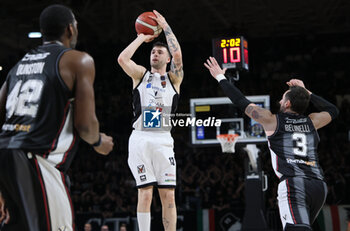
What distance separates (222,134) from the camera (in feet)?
38.2

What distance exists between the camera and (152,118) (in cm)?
615

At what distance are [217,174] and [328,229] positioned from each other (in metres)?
4.02

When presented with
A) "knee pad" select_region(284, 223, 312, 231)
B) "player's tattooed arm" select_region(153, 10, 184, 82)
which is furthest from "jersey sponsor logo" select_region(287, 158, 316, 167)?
"player's tattooed arm" select_region(153, 10, 184, 82)

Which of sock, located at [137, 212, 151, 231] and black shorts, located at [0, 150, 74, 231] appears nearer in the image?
black shorts, located at [0, 150, 74, 231]

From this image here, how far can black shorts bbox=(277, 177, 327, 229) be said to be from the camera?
485cm

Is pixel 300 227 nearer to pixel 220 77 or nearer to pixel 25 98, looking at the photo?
pixel 220 77

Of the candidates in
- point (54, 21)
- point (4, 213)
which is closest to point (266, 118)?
point (54, 21)

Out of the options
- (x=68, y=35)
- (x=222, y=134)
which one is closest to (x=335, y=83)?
(x=222, y=134)

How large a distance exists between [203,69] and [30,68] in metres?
16.1

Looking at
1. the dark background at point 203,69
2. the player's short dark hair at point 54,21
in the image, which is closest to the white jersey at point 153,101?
the player's short dark hair at point 54,21

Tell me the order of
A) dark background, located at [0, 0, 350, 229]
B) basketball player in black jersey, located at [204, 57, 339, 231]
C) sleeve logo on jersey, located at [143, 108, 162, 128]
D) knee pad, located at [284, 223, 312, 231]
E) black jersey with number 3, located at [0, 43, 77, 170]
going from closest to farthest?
black jersey with number 3, located at [0, 43, 77, 170]
knee pad, located at [284, 223, 312, 231]
basketball player in black jersey, located at [204, 57, 339, 231]
sleeve logo on jersey, located at [143, 108, 162, 128]
dark background, located at [0, 0, 350, 229]

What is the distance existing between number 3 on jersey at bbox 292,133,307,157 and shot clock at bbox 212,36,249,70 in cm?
543

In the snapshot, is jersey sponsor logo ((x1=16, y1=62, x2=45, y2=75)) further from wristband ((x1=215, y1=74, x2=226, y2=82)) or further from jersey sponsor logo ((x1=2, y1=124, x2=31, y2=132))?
wristband ((x1=215, y1=74, x2=226, y2=82))

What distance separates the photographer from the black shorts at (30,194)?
3129 millimetres
